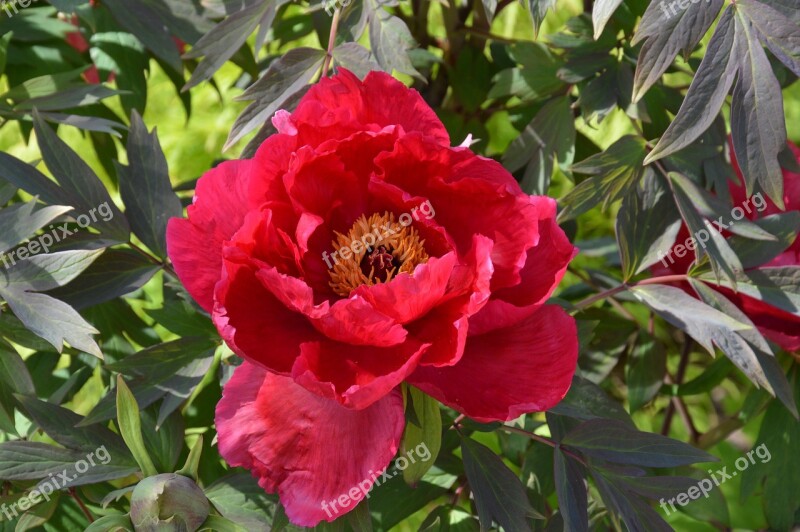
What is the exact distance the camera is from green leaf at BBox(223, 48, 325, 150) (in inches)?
30.1

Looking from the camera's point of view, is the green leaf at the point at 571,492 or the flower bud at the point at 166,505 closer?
the flower bud at the point at 166,505

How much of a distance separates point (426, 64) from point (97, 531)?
68 centimetres

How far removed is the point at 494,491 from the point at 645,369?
1.17ft

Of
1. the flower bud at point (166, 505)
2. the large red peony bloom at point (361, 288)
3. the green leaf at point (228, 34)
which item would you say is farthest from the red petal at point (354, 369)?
the green leaf at point (228, 34)

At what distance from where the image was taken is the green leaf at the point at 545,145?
0.92 meters

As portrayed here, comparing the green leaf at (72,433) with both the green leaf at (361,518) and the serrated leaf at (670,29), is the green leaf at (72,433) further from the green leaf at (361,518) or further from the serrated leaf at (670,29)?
the serrated leaf at (670,29)

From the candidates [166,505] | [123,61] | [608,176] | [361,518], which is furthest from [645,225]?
[123,61]

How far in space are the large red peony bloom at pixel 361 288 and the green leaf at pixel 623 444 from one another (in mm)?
128

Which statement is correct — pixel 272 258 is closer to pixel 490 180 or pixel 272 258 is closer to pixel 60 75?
pixel 490 180

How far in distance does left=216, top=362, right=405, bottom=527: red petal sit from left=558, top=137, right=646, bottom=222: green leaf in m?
0.28

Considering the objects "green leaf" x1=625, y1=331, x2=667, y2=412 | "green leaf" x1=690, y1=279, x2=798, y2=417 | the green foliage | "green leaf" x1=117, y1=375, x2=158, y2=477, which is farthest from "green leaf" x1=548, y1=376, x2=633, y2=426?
"green leaf" x1=117, y1=375, x2=158, y2=477

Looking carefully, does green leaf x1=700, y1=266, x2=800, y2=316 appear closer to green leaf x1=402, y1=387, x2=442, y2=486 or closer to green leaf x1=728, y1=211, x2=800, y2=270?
green leaf x1=728, y1=211, x2=800, y2=270

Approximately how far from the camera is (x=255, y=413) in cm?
61

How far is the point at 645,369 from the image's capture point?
99 centimetres
